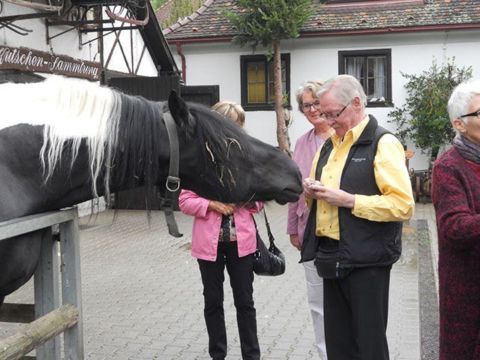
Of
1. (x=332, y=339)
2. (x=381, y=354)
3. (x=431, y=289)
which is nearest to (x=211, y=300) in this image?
(x=332, y=339)

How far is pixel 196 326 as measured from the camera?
5156 millimetres

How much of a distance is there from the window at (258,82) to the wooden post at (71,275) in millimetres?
14152

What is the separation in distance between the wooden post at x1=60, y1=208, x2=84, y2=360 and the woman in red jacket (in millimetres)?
1521

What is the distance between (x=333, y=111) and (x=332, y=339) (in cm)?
115

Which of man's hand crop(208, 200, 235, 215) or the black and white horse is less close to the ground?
the black and white horse

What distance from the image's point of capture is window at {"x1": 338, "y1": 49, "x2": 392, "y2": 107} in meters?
16.0

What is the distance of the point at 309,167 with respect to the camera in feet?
11.9

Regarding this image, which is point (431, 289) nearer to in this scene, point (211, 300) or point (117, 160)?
point (211, 300)

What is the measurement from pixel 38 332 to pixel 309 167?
1.90 m

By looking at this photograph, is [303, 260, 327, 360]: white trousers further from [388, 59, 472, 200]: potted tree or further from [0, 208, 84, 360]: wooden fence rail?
[388, 59, 472, 200]: potted tree

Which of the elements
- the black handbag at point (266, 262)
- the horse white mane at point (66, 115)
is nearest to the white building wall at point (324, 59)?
the black handbag at point (266, 262)

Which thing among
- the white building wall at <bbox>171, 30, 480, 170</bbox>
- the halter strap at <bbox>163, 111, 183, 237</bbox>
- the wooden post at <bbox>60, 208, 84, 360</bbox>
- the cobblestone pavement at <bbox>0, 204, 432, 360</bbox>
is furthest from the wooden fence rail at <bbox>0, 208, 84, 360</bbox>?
the white building wall at <bbox>171, 30, 480, 170</bbox>

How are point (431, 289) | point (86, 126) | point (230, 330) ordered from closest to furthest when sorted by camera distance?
point (86, 126)
point (230, 330)
point (431, 289)

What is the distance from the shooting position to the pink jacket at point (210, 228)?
3.79 metres
